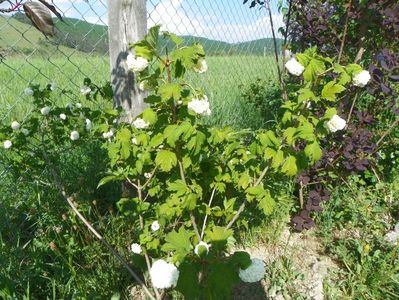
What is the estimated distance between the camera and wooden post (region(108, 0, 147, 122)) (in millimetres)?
1903

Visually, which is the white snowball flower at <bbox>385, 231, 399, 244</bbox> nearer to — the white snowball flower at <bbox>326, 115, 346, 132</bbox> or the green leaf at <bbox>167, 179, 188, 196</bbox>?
the white snowball flower at <bbox>326, 115, 346, 132</bbox>

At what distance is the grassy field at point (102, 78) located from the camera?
3.25 metres

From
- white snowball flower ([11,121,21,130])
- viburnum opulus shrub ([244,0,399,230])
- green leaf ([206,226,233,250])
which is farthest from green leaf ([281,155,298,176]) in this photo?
white snowball flower ([11,121,21,130])

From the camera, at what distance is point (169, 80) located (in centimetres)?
130

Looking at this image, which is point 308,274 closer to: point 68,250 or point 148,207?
point 148,207

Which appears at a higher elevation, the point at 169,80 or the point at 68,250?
the point at 169,80

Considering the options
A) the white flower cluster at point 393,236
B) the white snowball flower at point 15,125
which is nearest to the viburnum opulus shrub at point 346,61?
the white flower cluster at point 393,236

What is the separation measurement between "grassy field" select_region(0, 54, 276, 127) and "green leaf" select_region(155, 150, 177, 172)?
1315 millimetres

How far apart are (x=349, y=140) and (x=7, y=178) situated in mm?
2221

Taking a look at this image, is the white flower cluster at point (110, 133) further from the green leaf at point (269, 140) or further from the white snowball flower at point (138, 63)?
the green leaf at point (269, 140)

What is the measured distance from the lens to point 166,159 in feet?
4.49

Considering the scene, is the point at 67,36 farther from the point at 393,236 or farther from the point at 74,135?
the point at 393,236

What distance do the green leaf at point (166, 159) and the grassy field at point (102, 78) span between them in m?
1.32

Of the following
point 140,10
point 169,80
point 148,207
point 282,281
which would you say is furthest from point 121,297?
point 140,10
